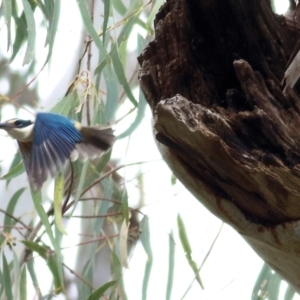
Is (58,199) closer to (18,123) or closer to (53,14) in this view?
(18,123)

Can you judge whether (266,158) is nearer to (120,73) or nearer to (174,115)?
(174,115)

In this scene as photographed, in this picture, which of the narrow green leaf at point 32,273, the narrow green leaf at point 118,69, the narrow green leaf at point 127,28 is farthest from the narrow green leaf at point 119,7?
the narrow green leaf at point 32,273

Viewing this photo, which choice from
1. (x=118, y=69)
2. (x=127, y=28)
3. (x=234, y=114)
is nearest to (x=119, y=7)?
(x=127, y=28)

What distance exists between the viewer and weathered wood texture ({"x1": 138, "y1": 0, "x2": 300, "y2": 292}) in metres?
0.81

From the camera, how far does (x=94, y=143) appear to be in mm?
1261

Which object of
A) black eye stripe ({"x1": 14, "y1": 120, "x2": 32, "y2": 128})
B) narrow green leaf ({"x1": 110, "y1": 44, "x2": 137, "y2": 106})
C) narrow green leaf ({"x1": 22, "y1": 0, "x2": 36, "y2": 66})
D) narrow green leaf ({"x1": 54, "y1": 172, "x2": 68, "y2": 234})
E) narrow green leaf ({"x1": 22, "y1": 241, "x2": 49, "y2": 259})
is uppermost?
narrow green leaf ({"x1": 22, "y1": 0, "x2": 36, "y2": 66})

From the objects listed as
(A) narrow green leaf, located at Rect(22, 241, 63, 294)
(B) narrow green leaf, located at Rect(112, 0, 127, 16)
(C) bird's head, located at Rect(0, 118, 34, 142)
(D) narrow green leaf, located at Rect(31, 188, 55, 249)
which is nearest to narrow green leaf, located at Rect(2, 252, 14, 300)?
(A) narrow green leaf, located at Rect(22, 241, 63, 294)

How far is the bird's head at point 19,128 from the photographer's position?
121 centimetres

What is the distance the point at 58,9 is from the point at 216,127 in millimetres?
560

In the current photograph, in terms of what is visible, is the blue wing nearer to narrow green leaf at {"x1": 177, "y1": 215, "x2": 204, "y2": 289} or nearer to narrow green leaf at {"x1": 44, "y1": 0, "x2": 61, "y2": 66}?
narrow green leaf at {"x1": 44, "y1": 0, "x2": 61, "y2": 66}

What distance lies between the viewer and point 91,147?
49.6 inches

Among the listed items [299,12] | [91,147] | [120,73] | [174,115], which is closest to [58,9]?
[120,73]

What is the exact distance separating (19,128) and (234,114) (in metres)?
0.52

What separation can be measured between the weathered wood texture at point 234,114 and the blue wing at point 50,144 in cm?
31
